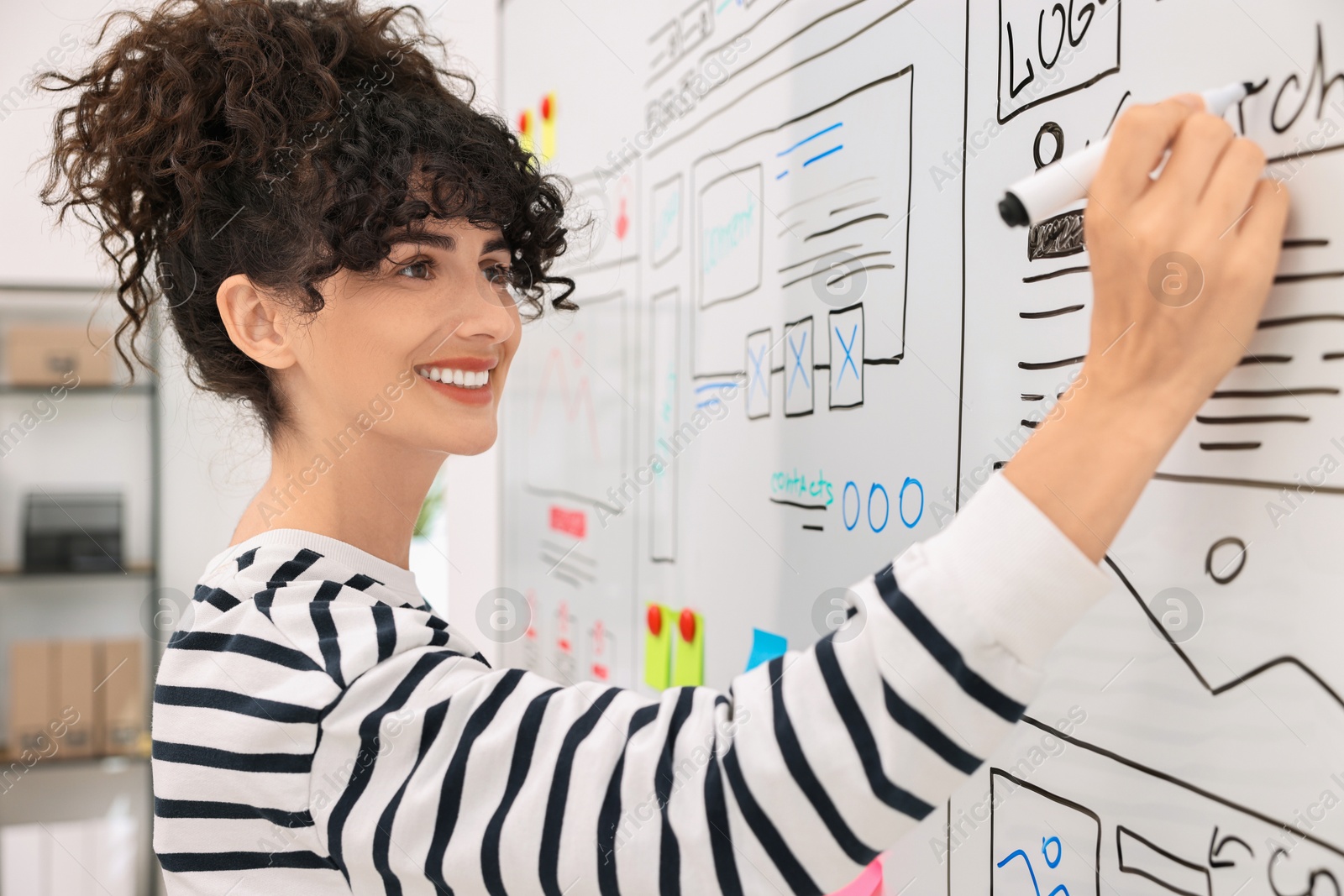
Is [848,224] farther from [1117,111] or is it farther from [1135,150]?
[1135,150]

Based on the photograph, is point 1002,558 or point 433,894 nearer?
point 1002,558

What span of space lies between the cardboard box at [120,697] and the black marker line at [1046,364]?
2.31 meters

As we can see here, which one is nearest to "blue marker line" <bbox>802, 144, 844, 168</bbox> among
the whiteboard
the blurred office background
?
the whiteboard

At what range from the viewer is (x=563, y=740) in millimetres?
557

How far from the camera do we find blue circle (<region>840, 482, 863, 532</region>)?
2.79 feet

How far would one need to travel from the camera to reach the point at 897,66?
79 cm

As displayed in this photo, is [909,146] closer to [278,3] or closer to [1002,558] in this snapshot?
[1002,558]

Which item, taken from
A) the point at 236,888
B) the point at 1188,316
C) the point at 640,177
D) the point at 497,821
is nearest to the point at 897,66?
the point at 1188,316

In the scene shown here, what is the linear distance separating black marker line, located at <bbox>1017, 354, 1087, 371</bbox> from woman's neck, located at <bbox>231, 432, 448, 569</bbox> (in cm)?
50

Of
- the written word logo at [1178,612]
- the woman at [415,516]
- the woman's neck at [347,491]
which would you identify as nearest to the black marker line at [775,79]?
the woman at [415,516]

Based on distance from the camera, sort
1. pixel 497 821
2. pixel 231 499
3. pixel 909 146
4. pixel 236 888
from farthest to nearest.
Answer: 1. pixel 231 499
2. pixel 909 146
3. pixel 236 888
4. pixel 497 821

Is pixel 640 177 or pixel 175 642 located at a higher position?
pixel 640 177

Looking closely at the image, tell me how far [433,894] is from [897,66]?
69 centimetres

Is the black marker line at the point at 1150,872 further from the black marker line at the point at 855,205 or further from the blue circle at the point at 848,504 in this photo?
the black marker line at the point at 855,205
